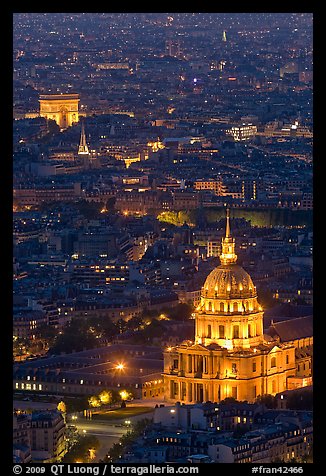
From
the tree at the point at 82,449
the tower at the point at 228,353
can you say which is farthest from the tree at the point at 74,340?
the tree at the point at 82,449

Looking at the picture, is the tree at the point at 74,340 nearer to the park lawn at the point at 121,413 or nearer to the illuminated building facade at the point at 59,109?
the park lawn at the point at 121,413

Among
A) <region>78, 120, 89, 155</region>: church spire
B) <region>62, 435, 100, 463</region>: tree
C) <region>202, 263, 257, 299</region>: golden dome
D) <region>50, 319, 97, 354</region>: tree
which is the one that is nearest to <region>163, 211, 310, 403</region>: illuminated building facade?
<region>202, 263, 257, 299</region>: golden dome

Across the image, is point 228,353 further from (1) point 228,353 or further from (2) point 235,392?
(2) point 235,392

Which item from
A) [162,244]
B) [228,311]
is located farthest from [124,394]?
[162,244]
